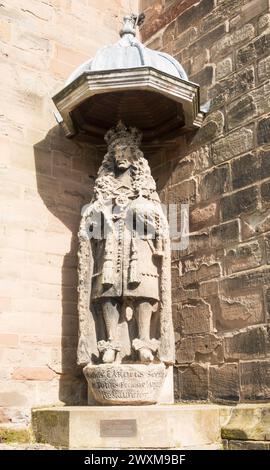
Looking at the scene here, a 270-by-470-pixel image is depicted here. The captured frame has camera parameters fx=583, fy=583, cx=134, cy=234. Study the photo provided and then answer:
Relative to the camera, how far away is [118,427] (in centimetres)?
325

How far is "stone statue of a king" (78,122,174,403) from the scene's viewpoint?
374cm

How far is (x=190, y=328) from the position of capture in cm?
423

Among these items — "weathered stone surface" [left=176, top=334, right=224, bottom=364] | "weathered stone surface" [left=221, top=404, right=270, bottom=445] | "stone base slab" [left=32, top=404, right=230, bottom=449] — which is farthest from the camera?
"weathered stone surface" [left=176, top=334, right=224, bottom=364]

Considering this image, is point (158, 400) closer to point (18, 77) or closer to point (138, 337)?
point (138, 337)

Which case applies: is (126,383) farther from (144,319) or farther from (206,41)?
(206,41)

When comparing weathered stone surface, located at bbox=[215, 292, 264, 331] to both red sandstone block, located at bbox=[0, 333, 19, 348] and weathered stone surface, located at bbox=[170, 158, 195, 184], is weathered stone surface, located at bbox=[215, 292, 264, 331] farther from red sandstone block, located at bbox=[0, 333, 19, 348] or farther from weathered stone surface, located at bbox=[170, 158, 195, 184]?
red sandstone block, located at bbox=[0, 333, 19, 348]

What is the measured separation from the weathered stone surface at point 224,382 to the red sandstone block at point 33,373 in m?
1.17

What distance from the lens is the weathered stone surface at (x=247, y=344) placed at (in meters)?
3.61

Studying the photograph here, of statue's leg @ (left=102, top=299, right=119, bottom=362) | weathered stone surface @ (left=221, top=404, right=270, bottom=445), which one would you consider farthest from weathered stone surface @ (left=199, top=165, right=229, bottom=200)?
weathered stone surface @ (left=221, top=404, right=270, bottom=445)

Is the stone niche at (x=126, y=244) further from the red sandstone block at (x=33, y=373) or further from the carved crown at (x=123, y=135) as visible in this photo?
the red sandstone block at (x=33, y=373)

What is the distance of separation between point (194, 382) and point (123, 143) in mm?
1785

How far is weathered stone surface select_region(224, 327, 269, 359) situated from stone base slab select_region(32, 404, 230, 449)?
491mm
